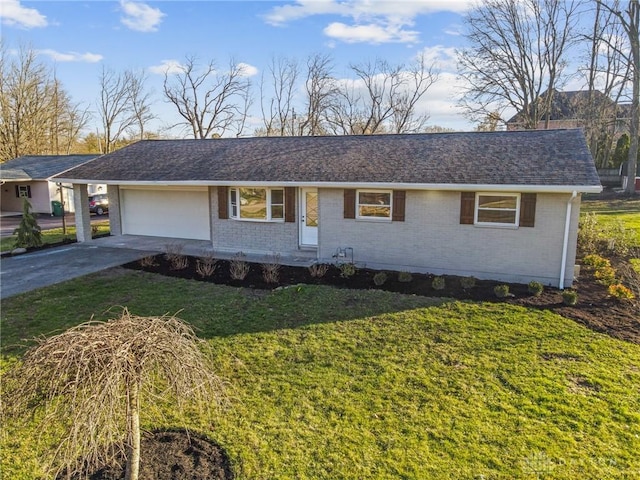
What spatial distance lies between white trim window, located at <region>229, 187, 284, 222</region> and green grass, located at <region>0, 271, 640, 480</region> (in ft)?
16.2

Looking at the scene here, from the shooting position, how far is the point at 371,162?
12609mm

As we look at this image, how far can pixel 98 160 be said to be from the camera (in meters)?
17.5

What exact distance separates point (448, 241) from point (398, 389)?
20.8ft

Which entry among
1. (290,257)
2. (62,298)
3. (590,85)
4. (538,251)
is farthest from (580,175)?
(590,85)

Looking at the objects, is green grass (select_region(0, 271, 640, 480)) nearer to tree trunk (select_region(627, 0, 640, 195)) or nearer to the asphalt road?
the asphalt road

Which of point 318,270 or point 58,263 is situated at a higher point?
point 318,270

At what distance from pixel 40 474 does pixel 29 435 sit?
34.8 inches

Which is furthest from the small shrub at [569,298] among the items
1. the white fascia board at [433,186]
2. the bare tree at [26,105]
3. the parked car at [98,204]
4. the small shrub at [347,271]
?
the bare tree at [26,105]

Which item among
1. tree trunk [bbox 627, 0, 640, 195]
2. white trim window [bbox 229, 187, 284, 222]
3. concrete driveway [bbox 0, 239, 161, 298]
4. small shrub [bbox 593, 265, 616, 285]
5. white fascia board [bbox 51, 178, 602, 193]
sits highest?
tree trunk [bbox 627, 0, 640, 195]

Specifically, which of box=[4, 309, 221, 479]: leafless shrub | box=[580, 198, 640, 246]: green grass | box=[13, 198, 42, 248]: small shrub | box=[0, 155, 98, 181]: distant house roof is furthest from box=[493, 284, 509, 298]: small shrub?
box=[0, 155, 98, 181]: distant house roof

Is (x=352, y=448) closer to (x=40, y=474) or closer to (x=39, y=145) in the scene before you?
(x=40, y=474)

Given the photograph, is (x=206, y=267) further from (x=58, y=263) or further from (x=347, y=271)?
(x=58, y=263)

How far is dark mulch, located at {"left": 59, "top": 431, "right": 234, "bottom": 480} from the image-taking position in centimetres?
414

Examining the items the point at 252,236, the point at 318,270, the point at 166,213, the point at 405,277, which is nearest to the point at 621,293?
the point at 405,277
